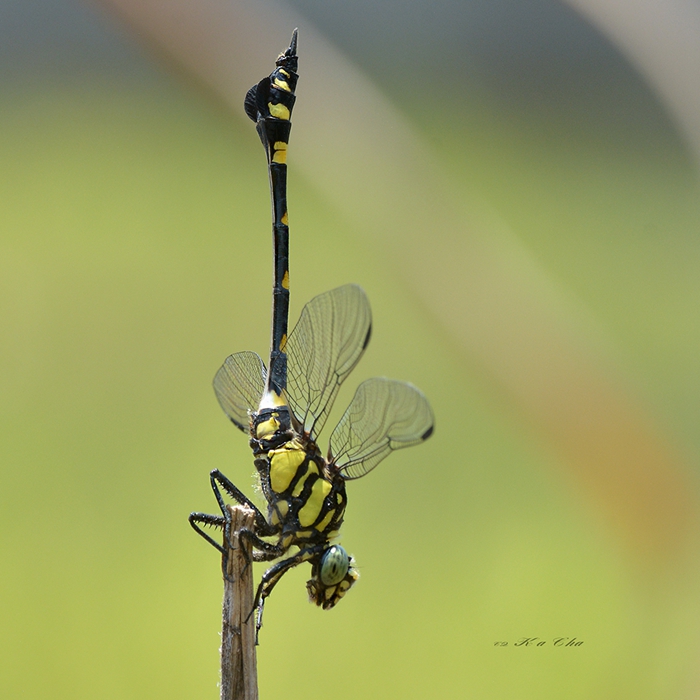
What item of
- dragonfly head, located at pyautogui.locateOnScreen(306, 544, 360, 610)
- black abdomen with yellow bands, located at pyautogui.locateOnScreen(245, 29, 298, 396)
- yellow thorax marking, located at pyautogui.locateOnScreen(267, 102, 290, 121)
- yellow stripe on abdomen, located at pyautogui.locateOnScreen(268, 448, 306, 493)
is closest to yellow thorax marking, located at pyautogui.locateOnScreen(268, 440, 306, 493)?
yellow stripe on abdomen, located at pyautogui.locateOnScreen(268, 448, 306, 493)

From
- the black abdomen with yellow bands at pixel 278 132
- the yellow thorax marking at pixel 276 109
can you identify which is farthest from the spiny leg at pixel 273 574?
the yellow thorax marking at pixel 276 109

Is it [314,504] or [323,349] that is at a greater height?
[323,349]

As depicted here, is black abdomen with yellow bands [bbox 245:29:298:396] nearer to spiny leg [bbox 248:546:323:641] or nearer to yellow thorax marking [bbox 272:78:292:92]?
yellow thorax marking [bbox 272:78:292:92]

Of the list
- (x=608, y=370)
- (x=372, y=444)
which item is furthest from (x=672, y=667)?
(x=372, y=444)

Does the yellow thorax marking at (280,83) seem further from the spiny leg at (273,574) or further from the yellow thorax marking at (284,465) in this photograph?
the spiny leg at (273,574)

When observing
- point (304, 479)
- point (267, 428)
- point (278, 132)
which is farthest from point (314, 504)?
point (278, 132)

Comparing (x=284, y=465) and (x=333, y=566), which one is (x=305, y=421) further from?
(x=333, y=566)
